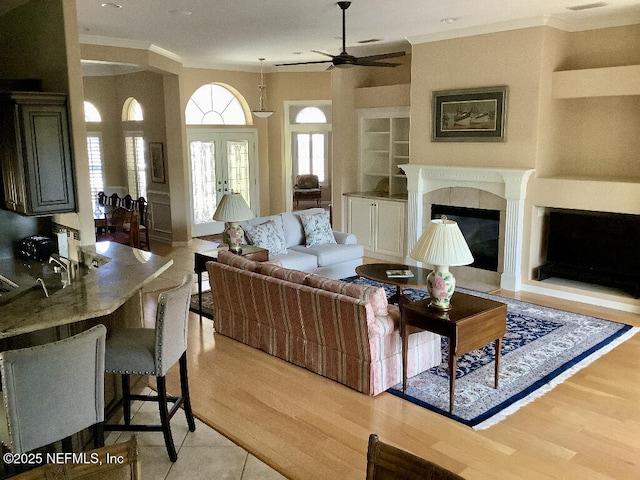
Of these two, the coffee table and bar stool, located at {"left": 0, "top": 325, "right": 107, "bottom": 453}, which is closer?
bar stool, located at {"left": 0, "top": 325, "right": 107, "bottom": 453}

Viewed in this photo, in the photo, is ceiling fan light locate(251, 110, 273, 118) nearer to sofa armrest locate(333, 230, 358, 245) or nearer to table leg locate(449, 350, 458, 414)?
sofa armrest locate(333, 230, 358, 245)

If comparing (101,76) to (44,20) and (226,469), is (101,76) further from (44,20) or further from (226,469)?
(226,469)

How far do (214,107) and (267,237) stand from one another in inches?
212

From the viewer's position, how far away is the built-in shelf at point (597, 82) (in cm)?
624

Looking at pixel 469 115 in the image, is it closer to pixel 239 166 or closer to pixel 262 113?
pixel 262 113

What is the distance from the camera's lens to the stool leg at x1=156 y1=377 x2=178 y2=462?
3.44m

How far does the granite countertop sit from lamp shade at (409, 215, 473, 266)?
6.52 ft

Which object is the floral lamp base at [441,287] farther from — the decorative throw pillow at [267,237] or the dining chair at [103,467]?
the decorative throw pillow at [267,237]

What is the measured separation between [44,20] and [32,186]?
1.50 meters

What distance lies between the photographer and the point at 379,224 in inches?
358

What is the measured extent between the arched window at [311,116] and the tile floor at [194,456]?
10.6 metres

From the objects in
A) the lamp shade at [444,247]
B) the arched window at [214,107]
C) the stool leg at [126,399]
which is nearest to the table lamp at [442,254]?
the lamp shade at [444,247]

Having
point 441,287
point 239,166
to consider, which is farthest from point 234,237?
point 239,166
